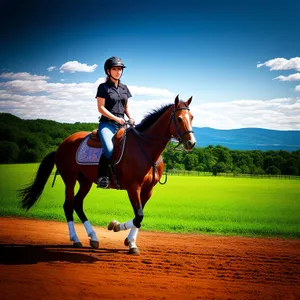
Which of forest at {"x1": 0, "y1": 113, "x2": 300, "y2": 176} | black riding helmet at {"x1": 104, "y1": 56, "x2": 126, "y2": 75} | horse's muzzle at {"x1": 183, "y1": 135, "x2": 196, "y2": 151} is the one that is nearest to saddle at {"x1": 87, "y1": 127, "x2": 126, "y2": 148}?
forest at {"x1": 0, "y1": 113, "x2": 300, "y2": 176}

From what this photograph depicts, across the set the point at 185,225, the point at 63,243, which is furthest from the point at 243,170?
the point at 63,243

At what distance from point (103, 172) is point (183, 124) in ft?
5.44

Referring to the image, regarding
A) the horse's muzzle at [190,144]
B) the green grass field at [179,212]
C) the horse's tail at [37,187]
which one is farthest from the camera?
the green grass field at [179,212]

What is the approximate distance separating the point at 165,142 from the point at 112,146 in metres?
0.90

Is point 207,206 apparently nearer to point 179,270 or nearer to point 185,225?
point 185,225

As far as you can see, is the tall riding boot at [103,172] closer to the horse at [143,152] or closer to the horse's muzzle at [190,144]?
the horse at [143,152]

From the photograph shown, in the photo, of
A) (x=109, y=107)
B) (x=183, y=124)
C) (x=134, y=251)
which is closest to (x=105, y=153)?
(x=109, y=107)

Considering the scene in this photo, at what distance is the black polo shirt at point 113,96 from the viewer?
571 centimetres

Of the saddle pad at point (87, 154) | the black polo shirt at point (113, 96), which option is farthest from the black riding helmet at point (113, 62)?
the saddle pad at point (87, 154)

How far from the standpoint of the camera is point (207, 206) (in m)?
13.0

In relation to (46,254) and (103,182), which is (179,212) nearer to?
(103,182)

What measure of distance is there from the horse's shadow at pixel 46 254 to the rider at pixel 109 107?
4.03ft

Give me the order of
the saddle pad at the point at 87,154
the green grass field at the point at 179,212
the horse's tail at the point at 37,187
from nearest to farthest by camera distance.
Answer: the saddle pad at the point at 87,154 → the horse's tail at the point at 37,187 → the green grass field at the point at 179,212

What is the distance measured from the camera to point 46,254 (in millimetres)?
5727
